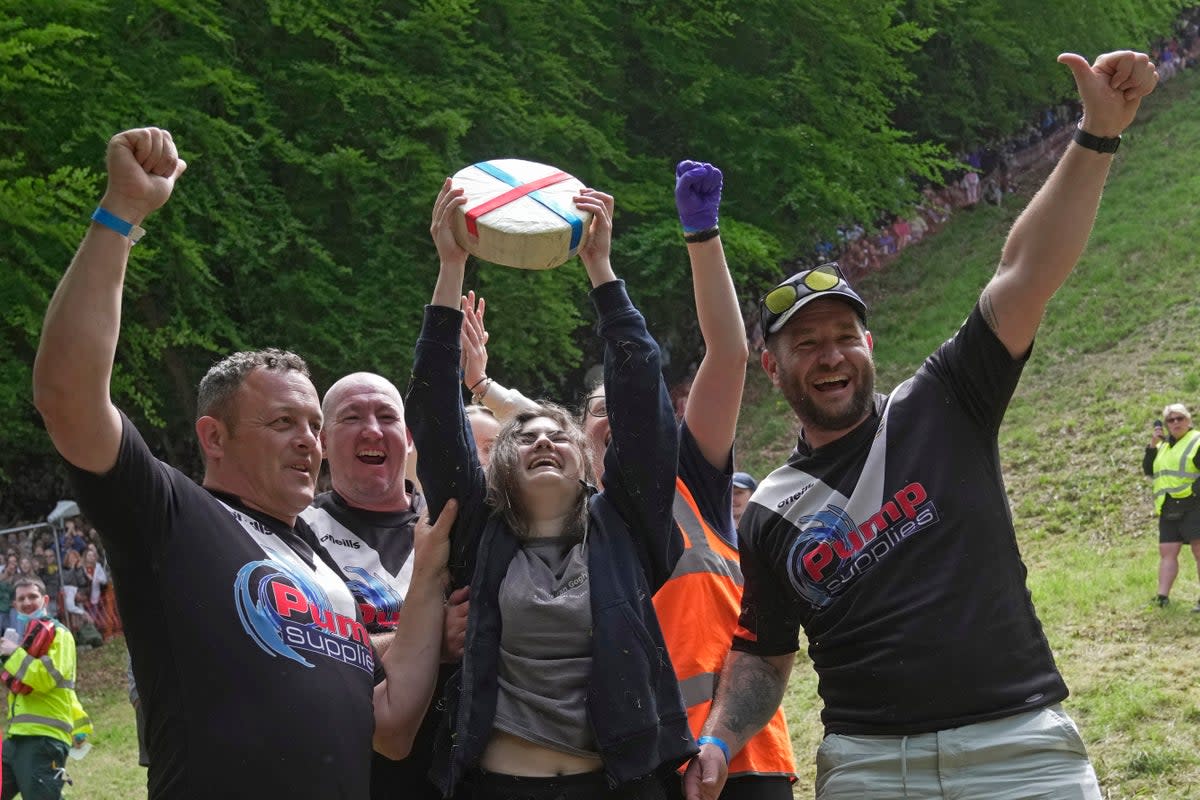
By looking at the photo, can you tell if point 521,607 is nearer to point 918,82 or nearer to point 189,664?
point 189,664

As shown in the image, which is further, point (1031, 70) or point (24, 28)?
point (1031, 70)

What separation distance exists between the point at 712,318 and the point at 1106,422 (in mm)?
13611

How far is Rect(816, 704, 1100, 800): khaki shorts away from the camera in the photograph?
3115 mm

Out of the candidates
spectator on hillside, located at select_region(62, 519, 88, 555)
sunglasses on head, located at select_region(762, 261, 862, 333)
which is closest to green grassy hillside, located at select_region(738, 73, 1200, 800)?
sunglasses on head, located at select_region(762, 261, 862, 333)

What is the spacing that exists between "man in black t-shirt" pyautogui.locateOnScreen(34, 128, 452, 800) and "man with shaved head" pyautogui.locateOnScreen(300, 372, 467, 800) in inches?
24.2

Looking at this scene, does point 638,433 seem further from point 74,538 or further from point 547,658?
point 74,538

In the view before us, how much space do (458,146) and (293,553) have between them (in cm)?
1414

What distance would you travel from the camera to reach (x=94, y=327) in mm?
2676

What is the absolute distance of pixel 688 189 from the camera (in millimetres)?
3596

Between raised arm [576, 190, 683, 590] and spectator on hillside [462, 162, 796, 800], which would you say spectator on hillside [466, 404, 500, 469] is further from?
raised arm [576, 190, 683, 590]

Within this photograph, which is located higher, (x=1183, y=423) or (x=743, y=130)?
(x=743, y=130)

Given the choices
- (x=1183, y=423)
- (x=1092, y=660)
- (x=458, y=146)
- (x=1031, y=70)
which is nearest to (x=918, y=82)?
(x=1031, y=70)

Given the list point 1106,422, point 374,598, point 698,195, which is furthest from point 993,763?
point 1106,422

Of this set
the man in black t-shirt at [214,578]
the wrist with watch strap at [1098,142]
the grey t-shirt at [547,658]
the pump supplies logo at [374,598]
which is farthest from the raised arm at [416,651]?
the wrist with watch strap at [1098,142]
